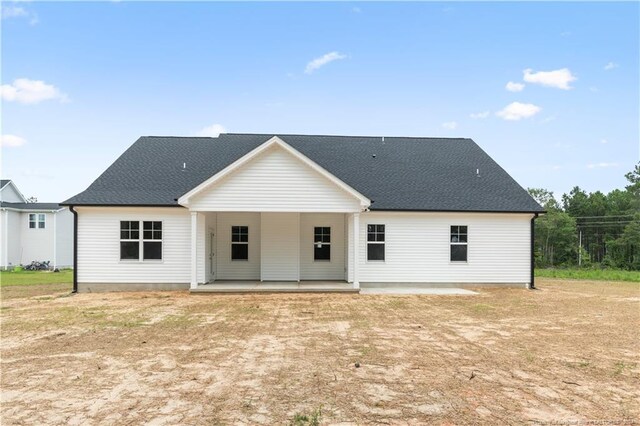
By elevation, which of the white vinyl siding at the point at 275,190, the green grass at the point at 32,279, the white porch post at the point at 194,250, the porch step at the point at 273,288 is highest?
the white vinyl siding at the point at 275,190

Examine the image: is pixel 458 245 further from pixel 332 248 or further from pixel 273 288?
pixel 273 288

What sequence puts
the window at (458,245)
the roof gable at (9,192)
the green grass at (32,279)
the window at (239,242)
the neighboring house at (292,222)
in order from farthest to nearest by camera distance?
the roof gable at (9,192) → the green grass at (32,279) → the window at (239,242) → the window at (458,245) → the neighboring house at (292,222)

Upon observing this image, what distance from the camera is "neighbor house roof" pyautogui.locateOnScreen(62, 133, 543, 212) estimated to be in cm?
1744

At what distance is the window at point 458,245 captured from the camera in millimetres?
17703

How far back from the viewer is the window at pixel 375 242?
690 inches

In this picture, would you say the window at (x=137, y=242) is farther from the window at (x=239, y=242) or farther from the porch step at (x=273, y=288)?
the window at (x=239, y=242)

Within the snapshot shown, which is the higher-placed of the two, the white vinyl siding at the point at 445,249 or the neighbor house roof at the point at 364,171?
the neighbor house roof at the point at 364,171

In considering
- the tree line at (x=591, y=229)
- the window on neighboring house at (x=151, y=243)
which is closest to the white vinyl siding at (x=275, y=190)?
the window on neighboring house at (x=151, y=243)

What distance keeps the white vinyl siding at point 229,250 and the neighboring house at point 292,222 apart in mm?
44

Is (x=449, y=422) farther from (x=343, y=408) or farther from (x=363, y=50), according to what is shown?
(x=363, y=50)

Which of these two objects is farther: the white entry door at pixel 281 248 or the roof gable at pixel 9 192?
the roof gable at pixel 9 192

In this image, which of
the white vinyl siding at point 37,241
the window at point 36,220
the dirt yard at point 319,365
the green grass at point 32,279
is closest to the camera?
the dirt yard at point 319,365

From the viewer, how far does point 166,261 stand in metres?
16.7

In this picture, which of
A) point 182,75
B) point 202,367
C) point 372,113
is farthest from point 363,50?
point 202,367
